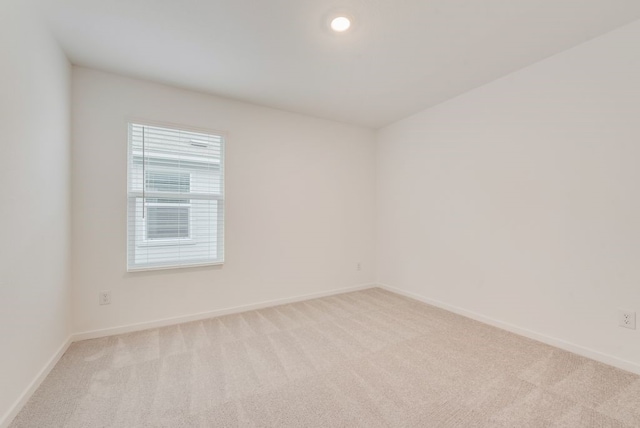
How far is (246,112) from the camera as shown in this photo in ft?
10.4

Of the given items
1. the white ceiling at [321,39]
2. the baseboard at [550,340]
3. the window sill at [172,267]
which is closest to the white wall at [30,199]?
the white ceiling at [321,39]

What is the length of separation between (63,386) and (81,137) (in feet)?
6.46

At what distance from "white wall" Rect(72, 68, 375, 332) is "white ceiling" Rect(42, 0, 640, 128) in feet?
1.00

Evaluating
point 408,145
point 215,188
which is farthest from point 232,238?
point 408,145

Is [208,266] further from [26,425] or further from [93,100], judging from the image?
[93,100]

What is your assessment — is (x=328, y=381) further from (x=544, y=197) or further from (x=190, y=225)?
(x=544, y=197)

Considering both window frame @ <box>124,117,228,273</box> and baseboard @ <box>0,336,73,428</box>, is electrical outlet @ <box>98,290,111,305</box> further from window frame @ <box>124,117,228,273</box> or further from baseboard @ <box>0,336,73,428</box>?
baseboard @ <box>0,336,73,428</box>

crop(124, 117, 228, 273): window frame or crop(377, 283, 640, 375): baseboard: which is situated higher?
crop(124, 117, 228, 273): window frame

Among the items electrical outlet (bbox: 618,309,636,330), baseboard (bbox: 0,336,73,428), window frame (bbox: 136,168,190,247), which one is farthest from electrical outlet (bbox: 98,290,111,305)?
electrical outlet (bbox: 618,309,636,330)

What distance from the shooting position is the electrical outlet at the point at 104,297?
8.17 feet

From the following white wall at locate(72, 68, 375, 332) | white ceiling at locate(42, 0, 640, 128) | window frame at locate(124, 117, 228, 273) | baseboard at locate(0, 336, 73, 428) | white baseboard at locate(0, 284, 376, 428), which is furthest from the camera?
window frame at locate(124, 117, 228, 273)

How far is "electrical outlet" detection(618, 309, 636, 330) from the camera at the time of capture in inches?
75.7

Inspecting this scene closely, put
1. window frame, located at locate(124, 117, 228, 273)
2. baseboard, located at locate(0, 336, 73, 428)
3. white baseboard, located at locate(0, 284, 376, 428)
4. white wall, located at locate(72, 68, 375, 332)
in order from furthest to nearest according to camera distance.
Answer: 1. window frame, located at locate(124, 117, 228, 273)
2. white wall, located at locate(72, 68, 375, 332)
3. white baseboard, located at locate(0, 284, 376, 428)
4. baseboard, located at locate(0, 336, 73, 428)

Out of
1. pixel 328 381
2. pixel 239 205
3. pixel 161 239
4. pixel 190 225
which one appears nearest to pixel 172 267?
pixel 161 239
